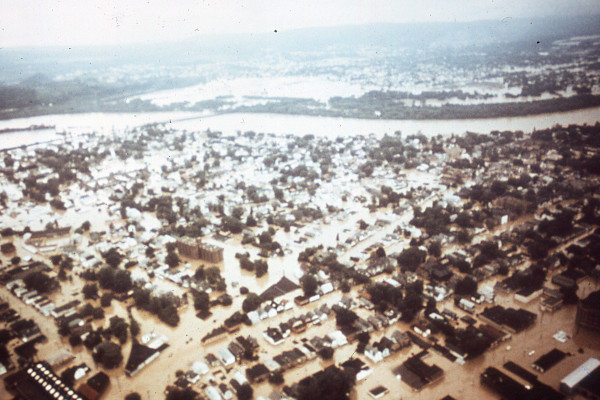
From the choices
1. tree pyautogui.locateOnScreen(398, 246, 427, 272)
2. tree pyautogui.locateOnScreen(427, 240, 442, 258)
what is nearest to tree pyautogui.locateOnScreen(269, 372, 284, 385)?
tree pyautogui.locateOnScreen(398, 246, 427, 272)

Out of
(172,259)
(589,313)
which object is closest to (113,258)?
(172,259)

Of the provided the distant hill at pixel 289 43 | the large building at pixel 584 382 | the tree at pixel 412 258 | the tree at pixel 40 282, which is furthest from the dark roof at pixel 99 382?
the distant hill at pixel 289 43

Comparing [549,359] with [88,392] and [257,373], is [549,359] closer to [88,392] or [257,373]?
[257,373]

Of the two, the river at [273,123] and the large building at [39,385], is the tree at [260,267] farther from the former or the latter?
the river at [273,123]

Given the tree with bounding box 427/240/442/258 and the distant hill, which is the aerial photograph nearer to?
the tree with bounding box 427/240/442/258

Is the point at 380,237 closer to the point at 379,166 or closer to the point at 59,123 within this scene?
the point at 379,166

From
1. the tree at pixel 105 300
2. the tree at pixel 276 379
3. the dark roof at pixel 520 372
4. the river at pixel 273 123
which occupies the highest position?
the river at pixel 273 123
